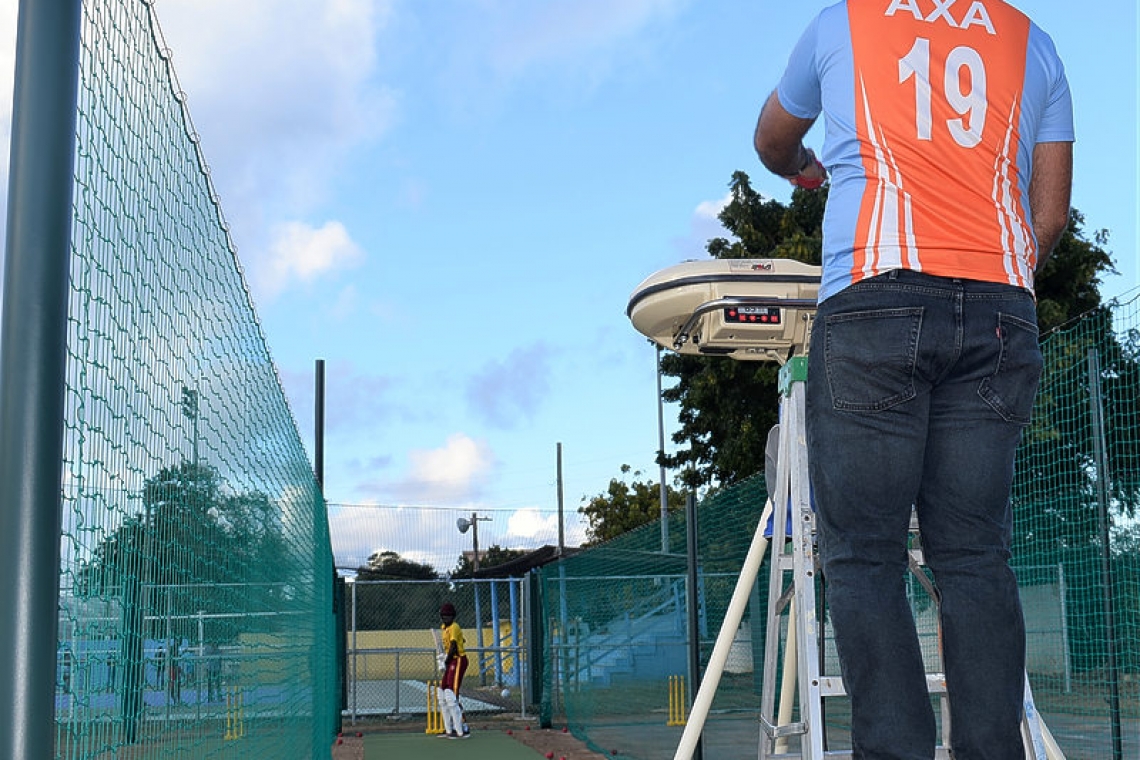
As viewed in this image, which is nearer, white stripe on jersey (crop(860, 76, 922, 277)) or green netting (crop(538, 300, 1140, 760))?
white stripe on jersey (crop(860, 76, 922, 277))

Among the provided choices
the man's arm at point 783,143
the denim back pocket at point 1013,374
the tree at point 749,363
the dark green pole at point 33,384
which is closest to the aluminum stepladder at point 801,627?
the denim back pocket at point 1013,374

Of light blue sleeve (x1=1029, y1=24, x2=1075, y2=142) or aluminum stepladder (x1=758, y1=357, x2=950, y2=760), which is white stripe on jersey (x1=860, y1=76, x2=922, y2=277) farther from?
aluminum stepladder (x1=758, y1=357, x2=950, y2=760)

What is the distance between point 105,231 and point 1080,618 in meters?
6.47

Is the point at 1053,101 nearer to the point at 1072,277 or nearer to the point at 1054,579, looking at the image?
the point at 1054,579

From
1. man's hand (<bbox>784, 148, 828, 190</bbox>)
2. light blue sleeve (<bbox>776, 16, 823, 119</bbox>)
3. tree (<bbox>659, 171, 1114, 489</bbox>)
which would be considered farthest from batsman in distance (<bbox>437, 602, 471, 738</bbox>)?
light blue sleeve (<bbox>776, 16, 823, 119</bbox>)

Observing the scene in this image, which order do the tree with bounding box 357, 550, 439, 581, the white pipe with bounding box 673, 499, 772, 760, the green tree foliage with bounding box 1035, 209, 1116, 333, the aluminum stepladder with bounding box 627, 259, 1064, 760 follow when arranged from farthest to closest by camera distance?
the tree with bounding box 357, 550, 439, 581
the green tree foliage with bounding box 1035, 209, 1116, 333
the white pipe with bounding box 673, 499, 772, 760
the aluminum stepladder with bounding box 627, 259, 1064, 760

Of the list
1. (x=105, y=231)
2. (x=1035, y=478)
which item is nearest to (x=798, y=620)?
(x=105, y=231)

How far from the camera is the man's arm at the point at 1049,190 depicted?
237 cm

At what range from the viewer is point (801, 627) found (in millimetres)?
2652

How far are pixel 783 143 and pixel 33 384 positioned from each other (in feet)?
5.48

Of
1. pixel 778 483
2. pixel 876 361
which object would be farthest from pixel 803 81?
pixel 778 483

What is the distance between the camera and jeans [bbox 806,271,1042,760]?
2.00 meters

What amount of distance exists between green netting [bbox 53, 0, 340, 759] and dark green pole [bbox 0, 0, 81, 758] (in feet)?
0.35

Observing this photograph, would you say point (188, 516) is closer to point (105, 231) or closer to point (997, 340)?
point (105, 231)
